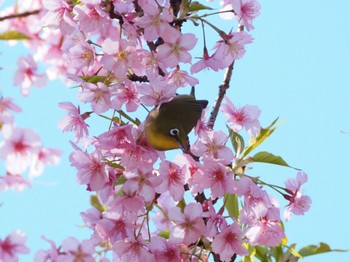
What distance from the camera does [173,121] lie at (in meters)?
1.94

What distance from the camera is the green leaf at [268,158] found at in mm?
2367

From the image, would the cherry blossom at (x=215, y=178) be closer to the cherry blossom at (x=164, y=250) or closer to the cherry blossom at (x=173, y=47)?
the cherry blossom at (x=164, y=250)

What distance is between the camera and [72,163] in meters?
2.22

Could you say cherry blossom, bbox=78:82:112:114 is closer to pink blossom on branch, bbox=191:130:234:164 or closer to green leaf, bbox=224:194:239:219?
pink blossom on branch, bbox=191:130:234:164

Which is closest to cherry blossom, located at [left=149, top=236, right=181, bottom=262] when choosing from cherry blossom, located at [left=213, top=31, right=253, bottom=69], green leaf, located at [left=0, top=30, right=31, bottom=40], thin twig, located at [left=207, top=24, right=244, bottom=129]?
thin twig, located at [left=207, top=24, right=244, bottom=129]

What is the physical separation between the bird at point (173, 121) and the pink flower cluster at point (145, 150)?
6 cm

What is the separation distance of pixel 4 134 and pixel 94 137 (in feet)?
4.04

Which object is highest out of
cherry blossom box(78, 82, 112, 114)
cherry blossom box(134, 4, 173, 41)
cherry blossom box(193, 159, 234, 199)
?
cherry blossom box(134, 4, 173, 41)

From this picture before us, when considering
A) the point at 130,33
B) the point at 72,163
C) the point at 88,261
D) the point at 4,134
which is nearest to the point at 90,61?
the point at 130,33

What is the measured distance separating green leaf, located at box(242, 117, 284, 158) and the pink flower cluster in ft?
0.32

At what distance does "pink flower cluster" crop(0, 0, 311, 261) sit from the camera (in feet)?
6.79

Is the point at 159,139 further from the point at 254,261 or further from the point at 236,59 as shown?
the point at 254,261

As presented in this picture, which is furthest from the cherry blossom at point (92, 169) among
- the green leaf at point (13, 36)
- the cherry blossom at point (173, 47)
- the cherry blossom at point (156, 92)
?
the green leaf at point (13, 36)

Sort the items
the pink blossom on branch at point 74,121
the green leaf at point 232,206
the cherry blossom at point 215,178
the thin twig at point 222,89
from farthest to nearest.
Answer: the green leaf at point 232,206 → the thin twig at point 222,89 → the pink blossom on branch at point 74,121 → the cherry blossom at point 215,178
